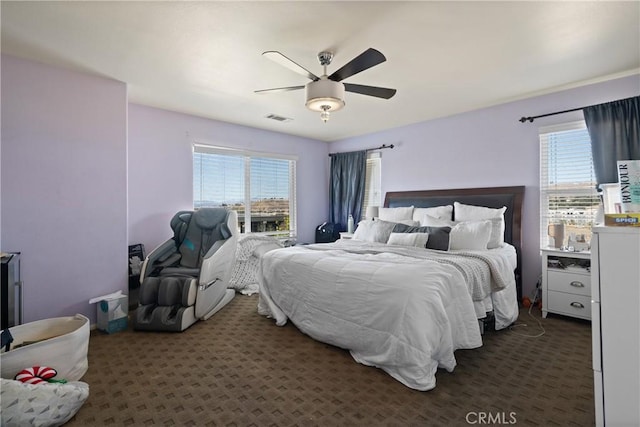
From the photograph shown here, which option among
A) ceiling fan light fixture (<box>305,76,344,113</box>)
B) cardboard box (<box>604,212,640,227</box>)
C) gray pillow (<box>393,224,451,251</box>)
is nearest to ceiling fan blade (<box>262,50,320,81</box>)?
ceiling fan light fixture (<box>305,76,344,113</box>)

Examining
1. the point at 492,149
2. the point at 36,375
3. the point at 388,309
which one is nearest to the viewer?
the point at 36,375

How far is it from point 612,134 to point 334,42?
289cm

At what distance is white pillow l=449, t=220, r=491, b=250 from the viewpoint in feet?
10.5

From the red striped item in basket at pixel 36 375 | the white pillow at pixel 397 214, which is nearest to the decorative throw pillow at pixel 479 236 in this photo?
the white pillow at pixel 397 214

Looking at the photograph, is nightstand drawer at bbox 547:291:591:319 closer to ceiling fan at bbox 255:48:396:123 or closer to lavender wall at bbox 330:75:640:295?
lavender wall at bbox 330:75:640:295

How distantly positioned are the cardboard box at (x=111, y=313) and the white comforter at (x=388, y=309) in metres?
1.62

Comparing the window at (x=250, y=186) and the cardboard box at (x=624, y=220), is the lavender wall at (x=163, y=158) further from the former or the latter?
the cardboard box at (x=624, y=220)

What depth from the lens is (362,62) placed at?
2.10 metres

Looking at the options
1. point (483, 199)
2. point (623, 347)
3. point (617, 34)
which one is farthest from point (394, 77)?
point (623, 347)

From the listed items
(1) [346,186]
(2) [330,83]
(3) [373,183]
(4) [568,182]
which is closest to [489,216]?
(4) [568,182]

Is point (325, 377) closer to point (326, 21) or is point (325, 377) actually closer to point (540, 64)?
point (326, 21)

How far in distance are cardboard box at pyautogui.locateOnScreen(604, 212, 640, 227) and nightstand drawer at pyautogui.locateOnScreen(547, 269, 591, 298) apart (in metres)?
2.36

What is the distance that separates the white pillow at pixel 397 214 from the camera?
4.36 metres

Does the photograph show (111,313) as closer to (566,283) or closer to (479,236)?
(479,236)
